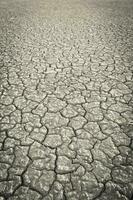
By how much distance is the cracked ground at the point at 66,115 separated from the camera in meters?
1.53

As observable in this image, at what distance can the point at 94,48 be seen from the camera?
3.79 meters

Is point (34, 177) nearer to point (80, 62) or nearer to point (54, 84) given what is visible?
point (54, 84)

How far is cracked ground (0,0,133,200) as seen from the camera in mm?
1528

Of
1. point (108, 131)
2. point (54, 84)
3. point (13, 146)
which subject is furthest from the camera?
point (54, 84)

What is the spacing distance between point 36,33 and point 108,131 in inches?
139

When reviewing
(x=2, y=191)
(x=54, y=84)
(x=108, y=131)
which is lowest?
(x=2, y=191)

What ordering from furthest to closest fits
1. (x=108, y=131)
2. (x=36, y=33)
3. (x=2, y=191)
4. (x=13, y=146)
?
(x=36, y=33) < (x=108, y=131) < (x=13, y=146) < (x=2, y=191)

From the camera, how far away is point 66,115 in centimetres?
220

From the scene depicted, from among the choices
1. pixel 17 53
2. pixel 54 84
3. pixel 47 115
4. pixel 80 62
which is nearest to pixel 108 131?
pixel 47 115

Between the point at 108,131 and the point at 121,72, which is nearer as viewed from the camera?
the point at 108,131

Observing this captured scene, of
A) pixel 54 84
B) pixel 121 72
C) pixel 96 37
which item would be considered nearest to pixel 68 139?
pixel 54 84

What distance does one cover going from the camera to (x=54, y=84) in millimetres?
2729

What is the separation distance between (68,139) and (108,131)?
44 centimetres

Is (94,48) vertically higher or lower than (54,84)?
higher
